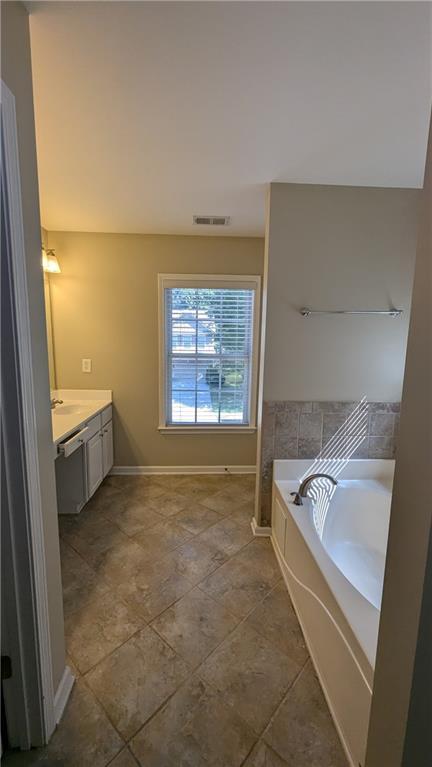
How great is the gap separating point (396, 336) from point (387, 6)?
5.82 feet

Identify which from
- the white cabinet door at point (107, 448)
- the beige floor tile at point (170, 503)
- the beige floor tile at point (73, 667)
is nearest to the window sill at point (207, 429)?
the white cabinet door at point (107, 448)

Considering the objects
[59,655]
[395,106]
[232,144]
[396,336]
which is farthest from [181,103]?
[59,655]

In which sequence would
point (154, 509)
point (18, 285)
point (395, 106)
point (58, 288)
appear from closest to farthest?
1. point (18, 285)
2. point (395, 106)
3. point (154, 509)
4. point (58, 288)

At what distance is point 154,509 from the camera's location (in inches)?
110

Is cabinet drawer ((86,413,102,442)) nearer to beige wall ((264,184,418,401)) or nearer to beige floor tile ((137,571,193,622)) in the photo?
beige floor tile ((137,571,193,622))

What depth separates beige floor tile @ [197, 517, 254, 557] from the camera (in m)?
2.34

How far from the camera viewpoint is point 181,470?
11.5 ft

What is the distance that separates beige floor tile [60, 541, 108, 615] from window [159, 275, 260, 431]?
1.51 meters

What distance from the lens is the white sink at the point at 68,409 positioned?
9.64ft

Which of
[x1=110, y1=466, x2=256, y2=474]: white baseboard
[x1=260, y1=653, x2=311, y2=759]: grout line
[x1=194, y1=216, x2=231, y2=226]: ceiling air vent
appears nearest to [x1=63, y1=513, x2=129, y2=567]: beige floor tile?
[x1=110, y1=466, x2=256, y2=474]: white baseboard

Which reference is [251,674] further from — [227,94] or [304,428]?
[227,94]

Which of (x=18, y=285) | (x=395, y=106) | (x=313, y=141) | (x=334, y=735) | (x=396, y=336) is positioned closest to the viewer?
(x=18, y=285)

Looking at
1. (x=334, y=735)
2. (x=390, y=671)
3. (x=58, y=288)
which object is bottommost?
(x=334, y=735)

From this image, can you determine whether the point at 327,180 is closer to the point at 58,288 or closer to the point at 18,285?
the point at 18,285
